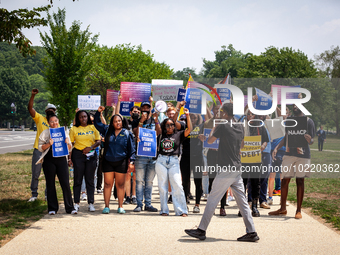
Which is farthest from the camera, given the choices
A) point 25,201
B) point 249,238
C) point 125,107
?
point 125,107

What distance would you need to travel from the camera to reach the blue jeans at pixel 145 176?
8.11m

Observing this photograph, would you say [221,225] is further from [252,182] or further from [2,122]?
[2,122]

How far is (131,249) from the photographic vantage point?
5.16 metres

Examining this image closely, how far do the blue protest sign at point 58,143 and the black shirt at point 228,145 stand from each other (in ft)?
10.1

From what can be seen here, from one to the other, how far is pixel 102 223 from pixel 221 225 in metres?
2.04

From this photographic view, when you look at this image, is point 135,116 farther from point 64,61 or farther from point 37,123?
point 64,61

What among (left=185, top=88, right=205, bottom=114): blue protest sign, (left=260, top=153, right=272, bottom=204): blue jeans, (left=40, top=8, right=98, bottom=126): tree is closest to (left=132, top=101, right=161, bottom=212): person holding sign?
(left=185, top=88, right=205, bottom=114): blue protest sign

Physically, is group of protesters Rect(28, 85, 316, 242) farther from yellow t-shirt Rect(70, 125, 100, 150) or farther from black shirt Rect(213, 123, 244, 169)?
black shirt Rect(213, 123, 244, 169)

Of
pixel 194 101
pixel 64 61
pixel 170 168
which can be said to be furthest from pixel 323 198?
pixel 64 61

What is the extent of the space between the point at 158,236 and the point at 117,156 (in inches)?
91.6

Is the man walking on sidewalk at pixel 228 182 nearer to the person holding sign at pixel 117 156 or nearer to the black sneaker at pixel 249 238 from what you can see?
the black sneaker at pixel 249 238

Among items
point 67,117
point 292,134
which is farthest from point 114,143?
point 67,117

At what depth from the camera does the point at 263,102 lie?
927cm

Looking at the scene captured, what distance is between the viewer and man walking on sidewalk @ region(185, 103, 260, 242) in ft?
18.9
